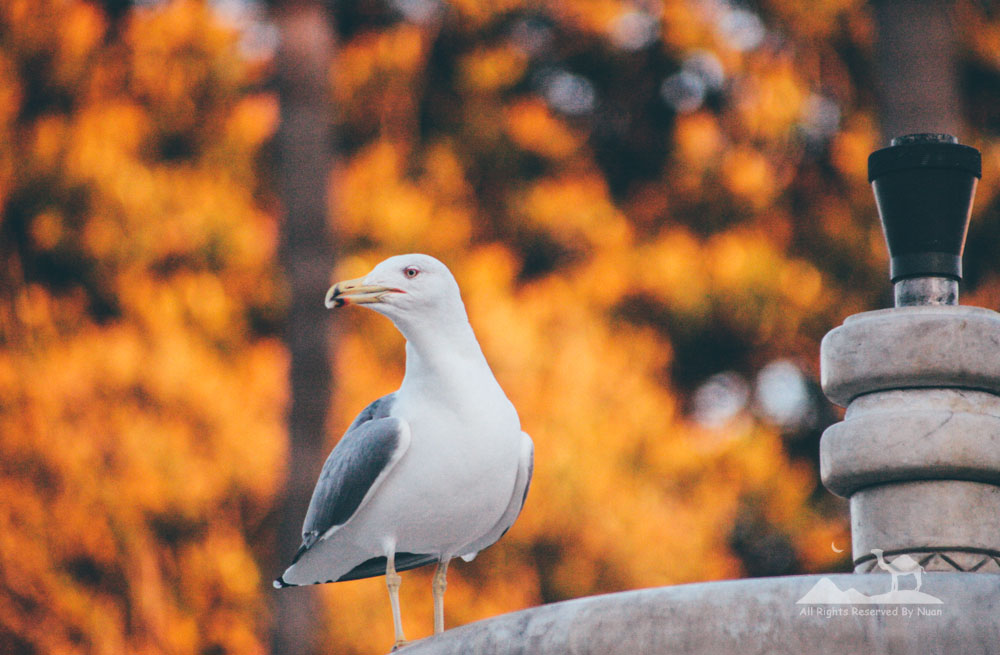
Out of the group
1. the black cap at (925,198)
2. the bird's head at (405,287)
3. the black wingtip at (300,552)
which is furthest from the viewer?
the black wingtip at (300,552)

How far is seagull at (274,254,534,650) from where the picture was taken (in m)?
2.35

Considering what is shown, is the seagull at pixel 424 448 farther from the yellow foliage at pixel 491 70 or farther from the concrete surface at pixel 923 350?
the yellow foliage at pixel 491 70

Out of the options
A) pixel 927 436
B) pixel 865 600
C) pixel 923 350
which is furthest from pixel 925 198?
pixel 865 600

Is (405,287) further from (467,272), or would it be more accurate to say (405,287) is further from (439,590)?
(467,272)

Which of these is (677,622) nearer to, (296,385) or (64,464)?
(296,385)

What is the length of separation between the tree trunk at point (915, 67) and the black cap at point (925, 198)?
462 cm

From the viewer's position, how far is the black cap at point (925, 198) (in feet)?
7.50

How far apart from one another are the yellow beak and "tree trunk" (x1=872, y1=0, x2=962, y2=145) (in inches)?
198

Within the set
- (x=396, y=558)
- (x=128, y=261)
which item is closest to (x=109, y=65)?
(x=128, y=261)

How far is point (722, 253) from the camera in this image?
389 inches

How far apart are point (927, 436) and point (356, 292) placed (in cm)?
111

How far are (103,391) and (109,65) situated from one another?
2820 millimetres

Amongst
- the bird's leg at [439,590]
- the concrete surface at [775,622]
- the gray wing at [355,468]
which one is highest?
the gray wing at [355,468]

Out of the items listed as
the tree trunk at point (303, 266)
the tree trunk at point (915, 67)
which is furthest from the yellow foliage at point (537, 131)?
the tree trunk at point (915, 67)
